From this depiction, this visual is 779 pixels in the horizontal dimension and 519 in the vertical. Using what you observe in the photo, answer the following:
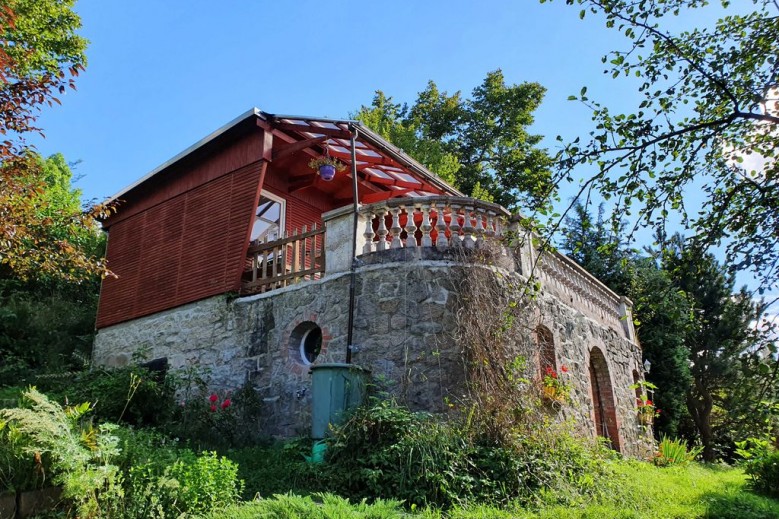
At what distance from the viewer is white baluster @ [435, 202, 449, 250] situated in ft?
26.8

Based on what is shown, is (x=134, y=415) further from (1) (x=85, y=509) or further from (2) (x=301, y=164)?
(2) (x=301, y=164)

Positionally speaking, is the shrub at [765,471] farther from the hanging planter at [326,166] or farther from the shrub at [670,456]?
the hanging planter at [326,166]

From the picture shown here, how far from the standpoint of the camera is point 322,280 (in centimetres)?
866

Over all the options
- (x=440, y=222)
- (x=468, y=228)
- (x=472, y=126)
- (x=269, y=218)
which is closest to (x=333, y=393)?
A: (x=440, y=222)

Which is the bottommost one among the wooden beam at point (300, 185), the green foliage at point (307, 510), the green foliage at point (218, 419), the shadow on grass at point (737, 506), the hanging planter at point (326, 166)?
the shadow on grass at point (737, 506)

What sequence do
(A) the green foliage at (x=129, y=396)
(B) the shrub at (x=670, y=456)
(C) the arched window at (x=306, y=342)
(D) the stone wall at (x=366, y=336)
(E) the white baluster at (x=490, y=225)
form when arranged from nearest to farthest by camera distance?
(D) the stone wall at (x=366, y=336)
(A) the green foliage at (x=129, y=396)
(E) the white baluster at (x=490, y=225)
(C) the arched window at (x=306, y=342)
(B) the shrub at (x=670, y=456)

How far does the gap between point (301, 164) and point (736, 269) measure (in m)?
8.54

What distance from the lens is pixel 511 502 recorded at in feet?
18.7

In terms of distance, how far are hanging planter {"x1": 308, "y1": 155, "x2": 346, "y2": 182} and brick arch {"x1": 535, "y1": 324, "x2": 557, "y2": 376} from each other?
13.9 ft

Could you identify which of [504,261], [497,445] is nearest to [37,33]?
[504,261]

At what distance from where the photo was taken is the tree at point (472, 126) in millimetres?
21109

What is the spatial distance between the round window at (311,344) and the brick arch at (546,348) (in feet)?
10.5

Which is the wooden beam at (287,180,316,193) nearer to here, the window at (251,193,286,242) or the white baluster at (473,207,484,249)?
the window at (251,193,286,242)

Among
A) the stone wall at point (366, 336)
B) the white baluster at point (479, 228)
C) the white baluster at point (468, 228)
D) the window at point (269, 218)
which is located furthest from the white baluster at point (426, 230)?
the window at point (269, 218)
